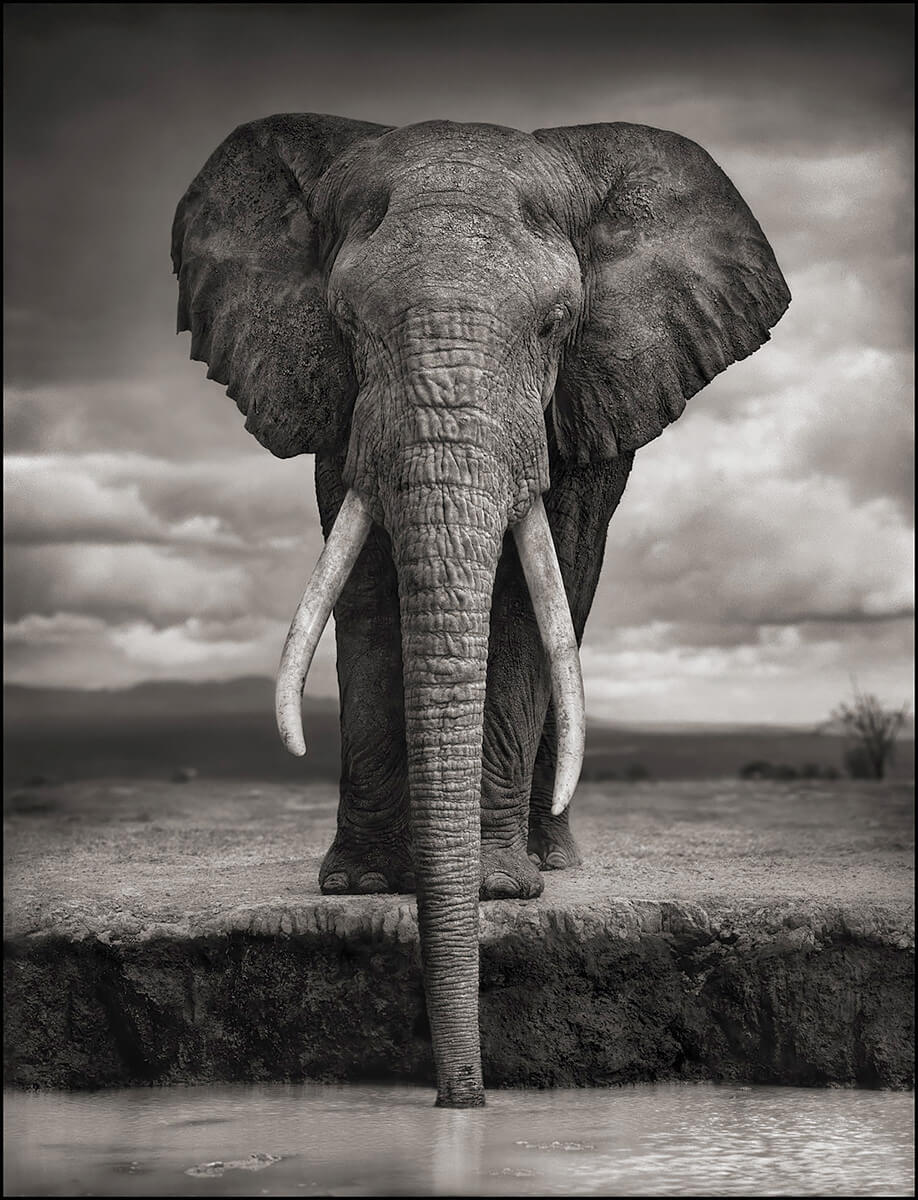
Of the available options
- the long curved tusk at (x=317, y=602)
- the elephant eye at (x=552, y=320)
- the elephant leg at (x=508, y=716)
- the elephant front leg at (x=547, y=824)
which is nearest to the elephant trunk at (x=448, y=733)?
the long curved tusk at (x=317, y=602)

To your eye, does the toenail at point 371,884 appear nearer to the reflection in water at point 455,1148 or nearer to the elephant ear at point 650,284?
the reflection in water at point 455,1148

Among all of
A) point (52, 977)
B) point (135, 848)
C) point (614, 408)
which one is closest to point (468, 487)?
point (614, 408)

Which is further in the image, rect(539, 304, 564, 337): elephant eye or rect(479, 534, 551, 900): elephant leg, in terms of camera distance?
rect(479, 534, 551, 900): elephant leg

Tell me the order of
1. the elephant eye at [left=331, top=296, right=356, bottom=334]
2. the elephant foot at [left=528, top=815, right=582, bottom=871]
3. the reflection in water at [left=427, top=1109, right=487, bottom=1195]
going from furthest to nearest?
the elephant foot at [left=528, top=815, right=582, bottom=871], the elephant eye at [left=331, top=296, right=356, bottom=334], the reflection in water at [left=427, top=1109, right=487, bottom=1195]

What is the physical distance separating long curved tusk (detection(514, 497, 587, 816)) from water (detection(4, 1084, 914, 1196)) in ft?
4.08

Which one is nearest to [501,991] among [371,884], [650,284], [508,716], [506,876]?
[506,876]

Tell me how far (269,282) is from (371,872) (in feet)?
8.11

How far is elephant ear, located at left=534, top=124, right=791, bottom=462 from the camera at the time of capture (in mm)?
7188

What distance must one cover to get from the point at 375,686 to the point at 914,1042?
251cm

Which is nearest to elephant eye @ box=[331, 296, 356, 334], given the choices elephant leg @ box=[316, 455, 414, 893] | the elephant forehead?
the elephant forehead

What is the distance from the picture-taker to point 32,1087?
22.7 ft

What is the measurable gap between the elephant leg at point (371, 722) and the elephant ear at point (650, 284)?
3.15 ft

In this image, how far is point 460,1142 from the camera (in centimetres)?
572

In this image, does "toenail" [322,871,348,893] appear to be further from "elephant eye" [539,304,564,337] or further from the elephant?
"elephant eye" [539,304,564,337]
